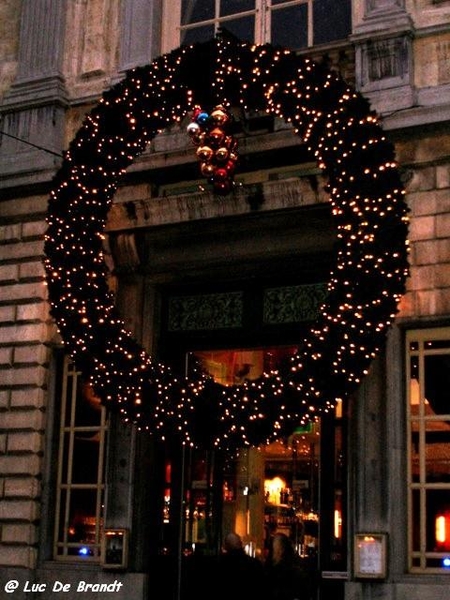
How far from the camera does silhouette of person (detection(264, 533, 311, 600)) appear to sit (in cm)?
1038

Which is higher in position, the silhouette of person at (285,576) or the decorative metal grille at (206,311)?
the decorative metal grille at (206,311)

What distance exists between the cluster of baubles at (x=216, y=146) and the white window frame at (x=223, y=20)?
79.0 inches

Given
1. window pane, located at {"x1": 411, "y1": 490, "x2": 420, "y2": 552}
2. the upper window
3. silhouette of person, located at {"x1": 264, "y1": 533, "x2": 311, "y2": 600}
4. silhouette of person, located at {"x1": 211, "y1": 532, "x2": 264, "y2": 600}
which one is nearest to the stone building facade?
window pane, located at {"x1": 411, "y1": 490, "x2": 420, "y2": 552}

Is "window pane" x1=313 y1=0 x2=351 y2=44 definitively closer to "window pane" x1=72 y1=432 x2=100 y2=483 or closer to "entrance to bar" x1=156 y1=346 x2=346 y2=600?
"entrance to bar" x1=156 y1=346 x2=346 y2=600

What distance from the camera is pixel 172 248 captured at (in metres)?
13.3

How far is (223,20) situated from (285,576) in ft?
24.5

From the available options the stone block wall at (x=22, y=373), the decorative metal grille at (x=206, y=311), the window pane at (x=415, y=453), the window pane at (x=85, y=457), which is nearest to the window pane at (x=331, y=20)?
the decorative metal grille at (x=206, y=311)

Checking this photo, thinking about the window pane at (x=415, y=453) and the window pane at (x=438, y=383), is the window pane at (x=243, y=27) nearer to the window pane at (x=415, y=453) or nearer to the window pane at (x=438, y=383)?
the window pane at (x=438, y=383)

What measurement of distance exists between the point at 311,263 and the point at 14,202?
4.39 meters

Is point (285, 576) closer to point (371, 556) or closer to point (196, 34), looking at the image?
point (371, 556)

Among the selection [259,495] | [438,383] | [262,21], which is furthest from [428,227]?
[259,495]

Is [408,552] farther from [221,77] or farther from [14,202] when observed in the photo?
[14,202]

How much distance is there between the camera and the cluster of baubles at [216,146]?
12.1m

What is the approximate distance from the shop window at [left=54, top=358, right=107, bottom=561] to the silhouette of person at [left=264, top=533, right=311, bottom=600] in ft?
10.7
